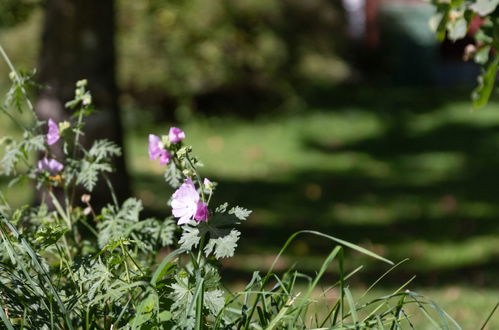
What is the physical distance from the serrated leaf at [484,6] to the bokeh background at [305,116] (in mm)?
2311

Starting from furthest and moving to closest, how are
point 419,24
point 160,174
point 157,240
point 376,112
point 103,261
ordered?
point 419,24, point 376,112, point 160,174, point 157,240, point 103,261

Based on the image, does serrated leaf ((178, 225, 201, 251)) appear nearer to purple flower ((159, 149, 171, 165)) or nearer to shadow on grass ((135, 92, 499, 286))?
purple flower ((159, 149, 171, 165))

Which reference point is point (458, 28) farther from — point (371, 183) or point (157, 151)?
point (371, 183)

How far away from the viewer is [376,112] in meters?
12.2

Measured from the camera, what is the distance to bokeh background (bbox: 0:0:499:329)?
623cm

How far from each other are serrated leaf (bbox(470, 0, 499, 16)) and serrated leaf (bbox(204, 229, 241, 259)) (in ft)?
4.69

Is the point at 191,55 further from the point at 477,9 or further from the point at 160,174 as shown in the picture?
the point at 477,9

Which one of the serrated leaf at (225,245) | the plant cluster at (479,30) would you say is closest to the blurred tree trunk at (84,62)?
the plant cluster at (479,30)

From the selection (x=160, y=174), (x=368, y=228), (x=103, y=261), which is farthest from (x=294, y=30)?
(x=103, y=261)

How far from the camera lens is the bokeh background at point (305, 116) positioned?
623 centimetres

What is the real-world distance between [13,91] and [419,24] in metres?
13.9

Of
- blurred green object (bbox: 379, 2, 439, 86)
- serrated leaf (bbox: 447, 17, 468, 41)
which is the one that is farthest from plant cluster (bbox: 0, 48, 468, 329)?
blurred green object (bbox: 379, 2, 439, 86)

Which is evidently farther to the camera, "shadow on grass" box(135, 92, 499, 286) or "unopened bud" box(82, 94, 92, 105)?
"shadow on grass" box(135, 92, 499, 286)

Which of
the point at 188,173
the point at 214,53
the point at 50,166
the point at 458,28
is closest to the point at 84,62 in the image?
the point at 458,28
